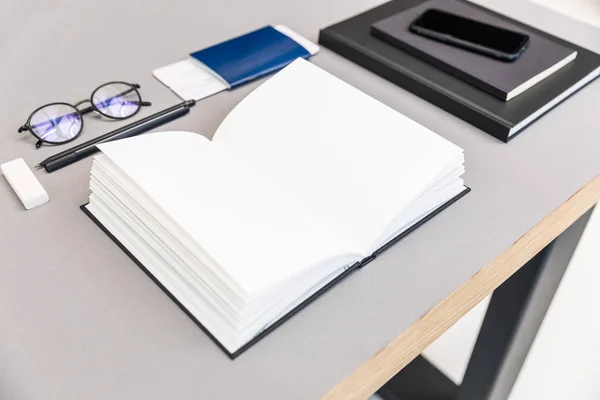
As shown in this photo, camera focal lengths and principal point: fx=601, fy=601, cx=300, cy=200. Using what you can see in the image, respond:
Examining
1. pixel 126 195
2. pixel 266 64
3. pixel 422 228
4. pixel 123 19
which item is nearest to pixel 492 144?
pixel 422 228

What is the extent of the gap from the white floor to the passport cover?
59 cm

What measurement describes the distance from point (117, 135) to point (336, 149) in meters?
0.25

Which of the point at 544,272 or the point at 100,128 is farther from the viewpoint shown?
the point at 544,272

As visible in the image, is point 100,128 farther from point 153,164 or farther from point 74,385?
point 74,385

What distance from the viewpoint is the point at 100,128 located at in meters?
0.69

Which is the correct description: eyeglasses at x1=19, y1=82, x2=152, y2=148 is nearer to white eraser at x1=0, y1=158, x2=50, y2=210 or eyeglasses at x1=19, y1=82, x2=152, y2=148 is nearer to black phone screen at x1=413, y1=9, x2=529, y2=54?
white eraser at x1=0, y1=158, x2=50, y2=210

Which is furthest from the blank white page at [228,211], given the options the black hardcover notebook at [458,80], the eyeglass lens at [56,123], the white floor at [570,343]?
the white floor at [570,343]

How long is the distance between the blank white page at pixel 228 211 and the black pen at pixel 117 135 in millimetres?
80

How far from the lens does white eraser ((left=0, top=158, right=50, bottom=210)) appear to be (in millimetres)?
590

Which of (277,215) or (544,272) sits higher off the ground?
(277,215)

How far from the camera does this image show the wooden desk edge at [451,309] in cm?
47

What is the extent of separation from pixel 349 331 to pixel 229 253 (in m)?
0.12

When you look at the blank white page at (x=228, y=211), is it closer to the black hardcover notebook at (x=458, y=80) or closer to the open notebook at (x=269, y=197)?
the open notebook at (x=269, y=197)

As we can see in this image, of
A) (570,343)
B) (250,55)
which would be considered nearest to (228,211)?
(250,55)
